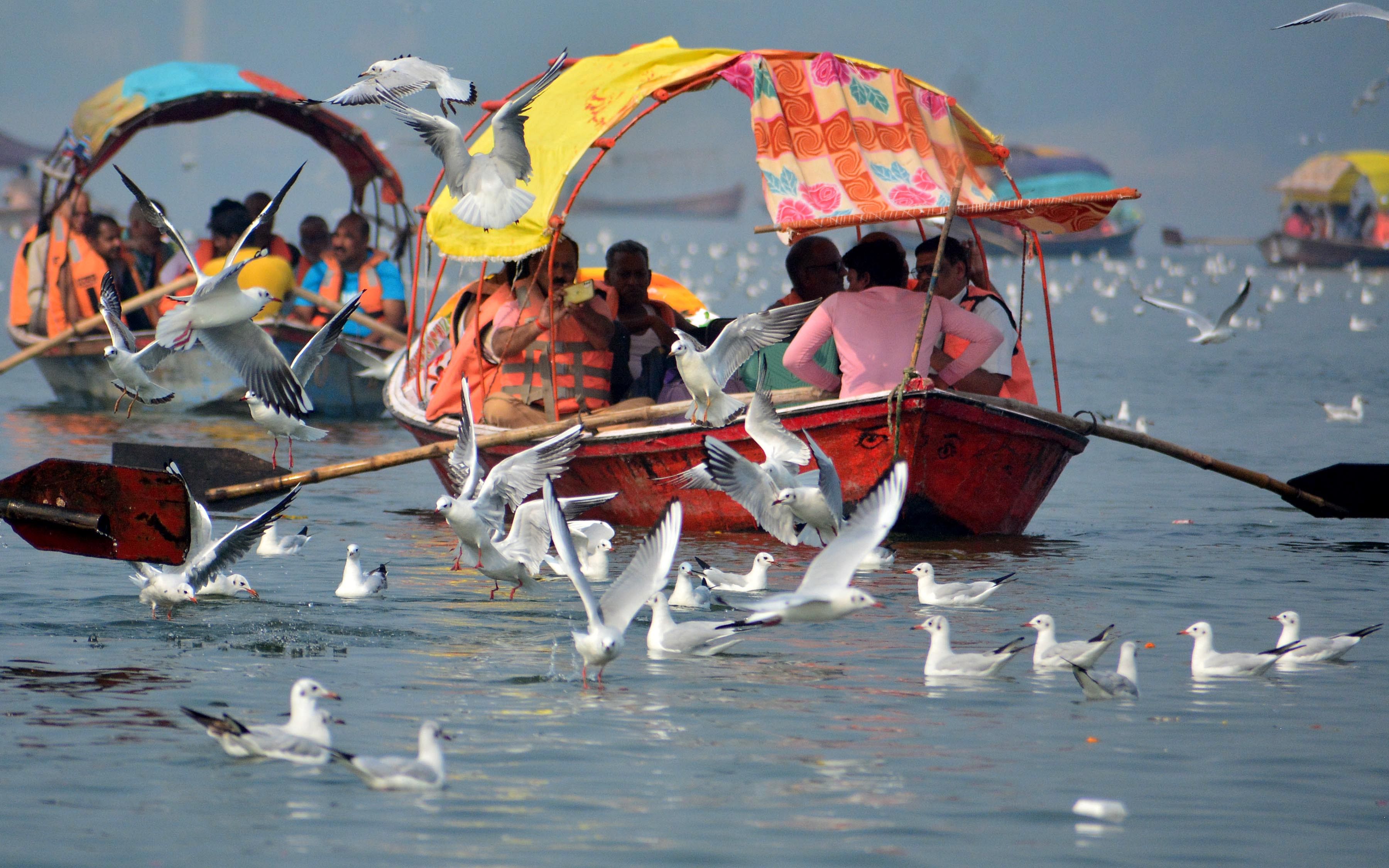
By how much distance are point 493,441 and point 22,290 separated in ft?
33.9

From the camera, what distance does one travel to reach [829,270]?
1149 cm

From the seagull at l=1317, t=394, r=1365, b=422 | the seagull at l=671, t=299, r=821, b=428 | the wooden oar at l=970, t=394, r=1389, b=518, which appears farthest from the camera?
the seagull at l=1317, t=394, r=1365, b=422

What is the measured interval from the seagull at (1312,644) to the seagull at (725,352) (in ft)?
10.6

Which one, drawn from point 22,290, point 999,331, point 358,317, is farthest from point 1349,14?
point 22,290

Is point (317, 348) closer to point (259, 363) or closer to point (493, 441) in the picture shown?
point (259, 363)

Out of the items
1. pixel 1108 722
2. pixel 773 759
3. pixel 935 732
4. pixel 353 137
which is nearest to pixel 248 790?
pixel 773 759

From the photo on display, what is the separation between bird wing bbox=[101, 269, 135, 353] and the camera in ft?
32.7

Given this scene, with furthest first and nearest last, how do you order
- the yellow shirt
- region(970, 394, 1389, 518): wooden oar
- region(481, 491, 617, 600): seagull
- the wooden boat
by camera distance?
the yellow shirt, region(970, 394, 1389, 518): wooden oar, the wooden boat, region(481, 491, 617, 600): seagull

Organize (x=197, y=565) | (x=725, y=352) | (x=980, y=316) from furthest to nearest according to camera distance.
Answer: (x=980, y=316) → (x=725, y=352) → (x=197, y=565)

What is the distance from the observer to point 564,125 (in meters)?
11.5

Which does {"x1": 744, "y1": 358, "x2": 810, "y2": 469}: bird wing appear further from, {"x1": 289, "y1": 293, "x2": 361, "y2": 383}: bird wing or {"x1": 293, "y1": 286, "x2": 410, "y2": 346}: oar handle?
{"x1": 293, "y1": 286, "x2": 410, "y2": 346}: oar handle

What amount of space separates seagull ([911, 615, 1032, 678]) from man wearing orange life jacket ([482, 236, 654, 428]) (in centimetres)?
430

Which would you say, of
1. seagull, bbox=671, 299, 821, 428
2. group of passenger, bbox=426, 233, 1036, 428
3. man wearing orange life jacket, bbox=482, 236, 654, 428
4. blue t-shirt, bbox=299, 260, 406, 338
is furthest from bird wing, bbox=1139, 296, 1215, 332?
blue t-shirt, bbox=299, 260, 406, 338

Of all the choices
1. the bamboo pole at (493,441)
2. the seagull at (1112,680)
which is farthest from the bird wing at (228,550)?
the seagull at (1112,680)
